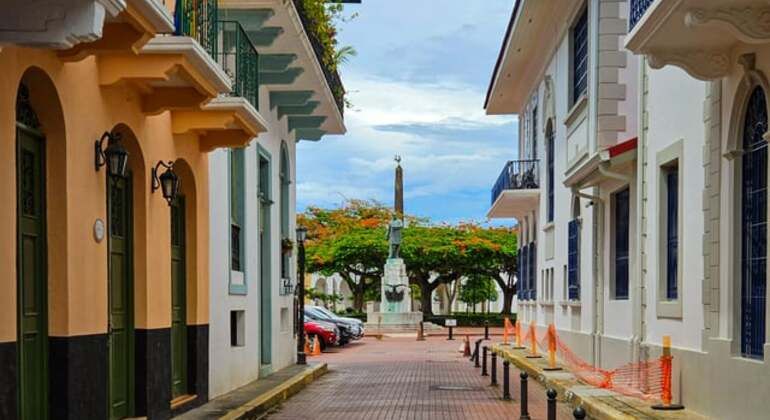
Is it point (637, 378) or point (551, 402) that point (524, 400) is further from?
point (551, 402)

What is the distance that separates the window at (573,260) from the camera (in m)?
23.8

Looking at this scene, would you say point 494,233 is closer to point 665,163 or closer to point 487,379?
point 487,379

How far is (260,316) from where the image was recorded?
2145 centimetres

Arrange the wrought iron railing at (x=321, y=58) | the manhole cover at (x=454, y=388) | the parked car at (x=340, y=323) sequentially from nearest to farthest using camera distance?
the wrought iron railing at (x=321, y=58) → the manhole cover at (x=454, y=388) → the parked car at (x=340, y=323)

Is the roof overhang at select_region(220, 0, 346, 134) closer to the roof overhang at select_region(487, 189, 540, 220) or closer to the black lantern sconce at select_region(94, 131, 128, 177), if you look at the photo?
the black lantern sconce at select_region(94, 131, 128, 177)

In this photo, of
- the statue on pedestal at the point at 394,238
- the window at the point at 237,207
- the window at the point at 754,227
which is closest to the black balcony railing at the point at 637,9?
the window at the point at 754,227

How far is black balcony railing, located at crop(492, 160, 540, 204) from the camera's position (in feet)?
105

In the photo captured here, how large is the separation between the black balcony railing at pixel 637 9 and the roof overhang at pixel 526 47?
423 inches

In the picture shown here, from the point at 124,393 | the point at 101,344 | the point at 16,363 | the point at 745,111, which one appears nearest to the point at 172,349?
the point at 124,393

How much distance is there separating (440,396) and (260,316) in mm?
3953

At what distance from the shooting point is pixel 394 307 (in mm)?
55062

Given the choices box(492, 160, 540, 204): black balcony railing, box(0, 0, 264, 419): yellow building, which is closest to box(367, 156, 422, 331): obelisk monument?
box(492, 160, 540, 204): black balcony railing

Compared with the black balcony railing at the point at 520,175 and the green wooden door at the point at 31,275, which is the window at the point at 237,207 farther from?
the black balcony railing at the point at 520,175

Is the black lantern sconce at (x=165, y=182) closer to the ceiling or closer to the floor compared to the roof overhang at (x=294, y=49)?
closer to the floor
